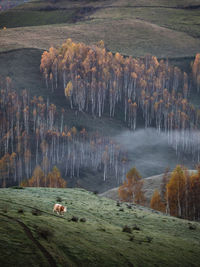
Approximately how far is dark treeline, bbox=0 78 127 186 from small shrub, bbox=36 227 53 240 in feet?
386

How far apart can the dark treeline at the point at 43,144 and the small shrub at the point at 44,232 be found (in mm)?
117739

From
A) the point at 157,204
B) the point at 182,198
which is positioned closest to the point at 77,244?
the point at 182,198

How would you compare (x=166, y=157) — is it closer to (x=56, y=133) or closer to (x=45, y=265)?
(x=56, y=133)

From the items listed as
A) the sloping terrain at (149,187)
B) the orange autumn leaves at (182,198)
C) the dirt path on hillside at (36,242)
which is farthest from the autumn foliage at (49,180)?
the dirt path on hillside at (36,242)

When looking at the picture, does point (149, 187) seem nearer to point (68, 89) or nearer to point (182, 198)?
point (182, 198)

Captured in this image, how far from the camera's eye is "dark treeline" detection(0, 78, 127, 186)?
141 metres

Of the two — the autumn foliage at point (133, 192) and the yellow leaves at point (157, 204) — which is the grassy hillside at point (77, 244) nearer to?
the yellow leaves at point (157, 204)

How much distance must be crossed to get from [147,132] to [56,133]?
57573mm

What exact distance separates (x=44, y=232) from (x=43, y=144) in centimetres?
13185

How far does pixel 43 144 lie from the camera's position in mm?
149625

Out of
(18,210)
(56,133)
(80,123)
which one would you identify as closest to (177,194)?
(18,210)

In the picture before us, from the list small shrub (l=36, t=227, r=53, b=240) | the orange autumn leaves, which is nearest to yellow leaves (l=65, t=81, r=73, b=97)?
the orange autumn leaves

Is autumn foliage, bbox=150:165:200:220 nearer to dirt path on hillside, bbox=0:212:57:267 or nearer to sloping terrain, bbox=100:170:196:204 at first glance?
sloping terrain, bbox=100:170:196:204

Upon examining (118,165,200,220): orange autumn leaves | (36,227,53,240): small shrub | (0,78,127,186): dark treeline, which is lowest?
(0,78,127,186): dark treeline
